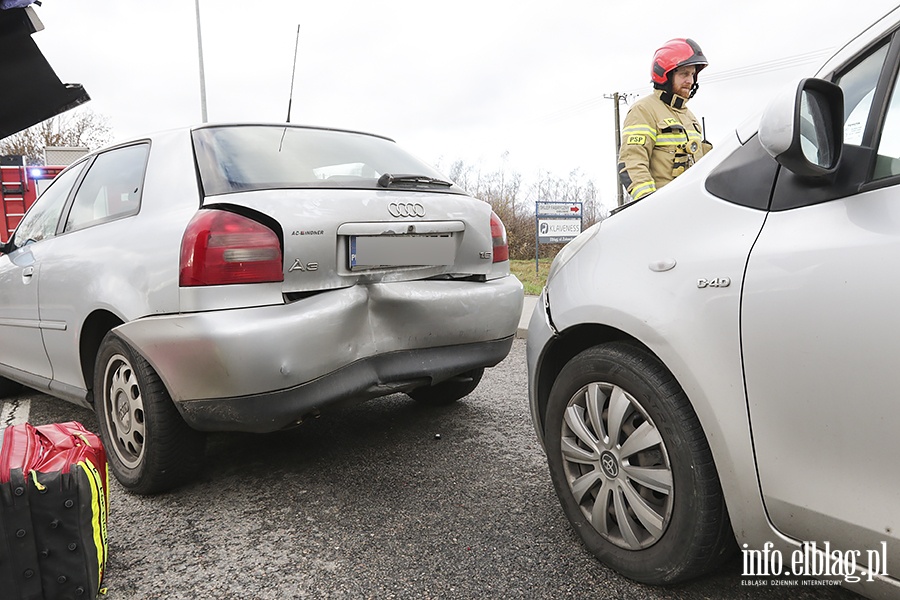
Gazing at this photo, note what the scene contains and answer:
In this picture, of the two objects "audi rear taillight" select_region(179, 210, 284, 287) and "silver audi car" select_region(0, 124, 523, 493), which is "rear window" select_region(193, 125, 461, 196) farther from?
"audi rear taillight" select_region(179, 210, 284, 287)

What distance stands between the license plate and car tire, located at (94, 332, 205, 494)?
3.09 feet

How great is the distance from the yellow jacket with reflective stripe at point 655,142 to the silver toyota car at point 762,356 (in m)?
1.94

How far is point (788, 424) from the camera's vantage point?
1552mm

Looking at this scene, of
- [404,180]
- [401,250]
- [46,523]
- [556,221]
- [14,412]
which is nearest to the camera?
[46,523]

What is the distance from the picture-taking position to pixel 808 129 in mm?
1576

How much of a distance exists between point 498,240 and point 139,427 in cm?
179

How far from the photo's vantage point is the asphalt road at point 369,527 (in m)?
2.06

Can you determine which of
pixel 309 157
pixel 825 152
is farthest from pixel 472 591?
pixel 309 157

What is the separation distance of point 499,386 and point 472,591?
8.68 feet

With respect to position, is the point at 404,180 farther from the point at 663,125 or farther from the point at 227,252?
the point at 663,125

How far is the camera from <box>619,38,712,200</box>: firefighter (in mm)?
3867

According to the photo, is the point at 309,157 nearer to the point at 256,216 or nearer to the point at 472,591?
the point at 256,216

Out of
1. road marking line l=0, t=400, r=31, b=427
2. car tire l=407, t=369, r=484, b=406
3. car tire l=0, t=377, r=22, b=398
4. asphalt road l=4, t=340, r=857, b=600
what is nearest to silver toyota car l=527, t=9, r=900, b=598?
asphalt road l=4, t=340, r=857, b=600

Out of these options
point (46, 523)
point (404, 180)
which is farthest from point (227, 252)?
point (46, 523)
